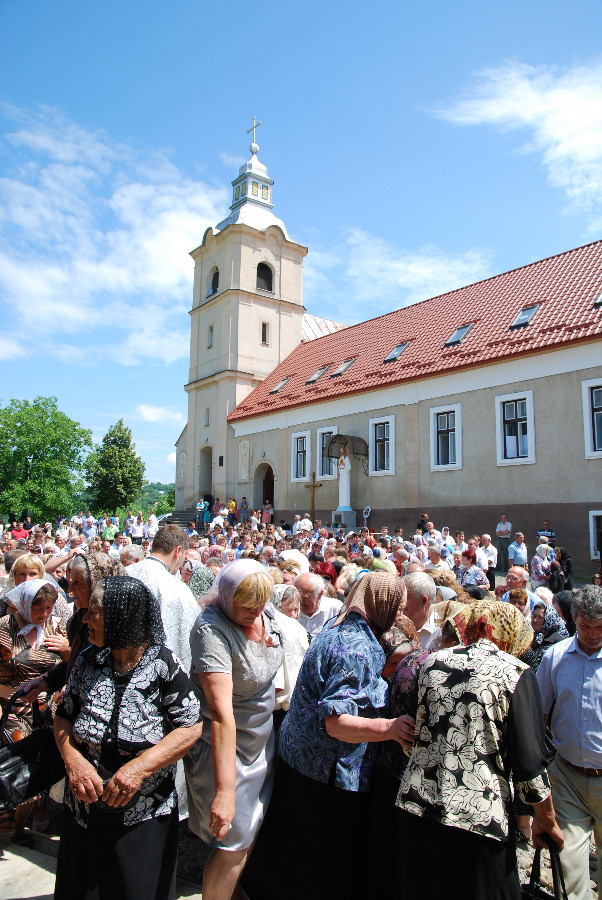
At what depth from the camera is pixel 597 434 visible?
16.5m

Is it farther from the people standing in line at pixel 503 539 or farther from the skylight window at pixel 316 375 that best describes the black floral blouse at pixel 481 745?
the skylight window at pixel 316 375

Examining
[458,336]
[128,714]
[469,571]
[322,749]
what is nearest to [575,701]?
[322,749]

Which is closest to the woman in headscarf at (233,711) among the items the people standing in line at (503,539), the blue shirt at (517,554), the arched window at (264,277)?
the blue shirt at (517,554)

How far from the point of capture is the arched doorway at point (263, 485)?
3050cm

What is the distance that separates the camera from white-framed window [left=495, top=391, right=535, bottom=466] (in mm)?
18000

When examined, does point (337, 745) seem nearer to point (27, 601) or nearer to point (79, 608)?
point (79, 608)

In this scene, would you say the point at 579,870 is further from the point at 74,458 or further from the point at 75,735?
the point at 74,458

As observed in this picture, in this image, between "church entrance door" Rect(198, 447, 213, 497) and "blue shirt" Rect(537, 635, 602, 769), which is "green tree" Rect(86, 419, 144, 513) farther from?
"blue shirt" Rect(537, 635, 602, 769)

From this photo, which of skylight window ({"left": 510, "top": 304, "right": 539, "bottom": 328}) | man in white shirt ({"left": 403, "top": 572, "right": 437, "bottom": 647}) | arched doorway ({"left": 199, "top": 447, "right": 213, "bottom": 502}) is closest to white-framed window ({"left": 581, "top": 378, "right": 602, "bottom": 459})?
skylight window ({"left": 510, "top": 304, "right": 539, "bottom": 328})

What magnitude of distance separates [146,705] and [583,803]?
2.65m

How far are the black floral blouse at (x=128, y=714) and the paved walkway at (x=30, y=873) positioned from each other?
123 centimetres

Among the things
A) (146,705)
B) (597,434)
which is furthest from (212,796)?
(597,434)

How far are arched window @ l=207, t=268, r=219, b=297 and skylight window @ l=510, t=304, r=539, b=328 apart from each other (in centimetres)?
1928

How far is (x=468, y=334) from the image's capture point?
842 inches
